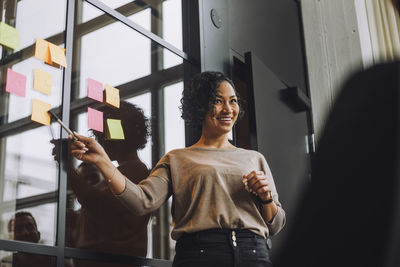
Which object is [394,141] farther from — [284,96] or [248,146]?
[284,96]

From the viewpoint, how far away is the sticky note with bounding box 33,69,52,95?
5.31 feet

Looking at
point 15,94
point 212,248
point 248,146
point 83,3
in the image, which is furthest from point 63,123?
point 248,146

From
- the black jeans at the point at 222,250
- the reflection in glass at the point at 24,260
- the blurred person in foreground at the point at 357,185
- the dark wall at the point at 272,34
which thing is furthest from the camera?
the dark wall at the point at 272,34

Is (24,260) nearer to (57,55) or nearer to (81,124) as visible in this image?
(81,124)

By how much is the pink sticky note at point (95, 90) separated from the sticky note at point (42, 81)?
161mm

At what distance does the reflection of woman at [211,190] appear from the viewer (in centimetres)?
155

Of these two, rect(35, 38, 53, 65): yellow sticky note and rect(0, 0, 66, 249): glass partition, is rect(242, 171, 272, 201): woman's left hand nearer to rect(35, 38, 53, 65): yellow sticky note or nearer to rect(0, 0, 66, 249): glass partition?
rect(0, 0, 66, 249): glass partition

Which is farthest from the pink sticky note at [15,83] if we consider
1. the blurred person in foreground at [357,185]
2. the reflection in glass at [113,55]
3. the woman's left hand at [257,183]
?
the blurred person in foreground at [357,185]

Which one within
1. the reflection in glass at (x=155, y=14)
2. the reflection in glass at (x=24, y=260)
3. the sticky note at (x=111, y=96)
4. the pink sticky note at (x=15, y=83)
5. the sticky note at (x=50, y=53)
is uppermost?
the reflection in glass at (x=155, y=14)

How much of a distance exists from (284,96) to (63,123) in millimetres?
1449

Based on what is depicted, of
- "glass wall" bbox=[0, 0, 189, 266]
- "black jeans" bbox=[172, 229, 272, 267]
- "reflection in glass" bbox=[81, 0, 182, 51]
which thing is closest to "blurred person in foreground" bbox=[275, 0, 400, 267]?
"black jeans" bbox=[172, 229, 272, 267]

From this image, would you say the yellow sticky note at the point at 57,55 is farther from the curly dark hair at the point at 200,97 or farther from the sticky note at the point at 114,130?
the curly dark hair at the point at 200,97

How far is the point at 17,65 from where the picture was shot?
1.57m

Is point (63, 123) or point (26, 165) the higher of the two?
point (63, 123)
